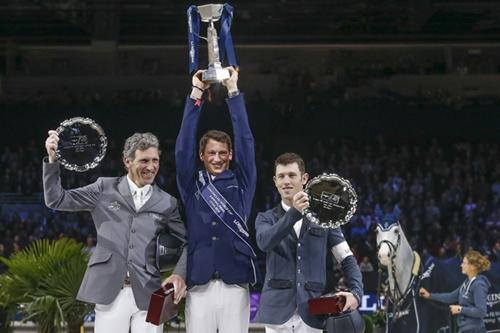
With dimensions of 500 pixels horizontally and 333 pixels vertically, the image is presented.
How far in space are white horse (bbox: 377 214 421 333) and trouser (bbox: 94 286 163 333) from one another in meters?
5.32

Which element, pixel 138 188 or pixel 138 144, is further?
pixel 138 188

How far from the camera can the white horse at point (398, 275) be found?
9.74 metres

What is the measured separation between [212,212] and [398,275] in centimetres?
542

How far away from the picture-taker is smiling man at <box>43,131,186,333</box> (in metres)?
4.77

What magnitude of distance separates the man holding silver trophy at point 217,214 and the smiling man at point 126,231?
0.11 metres

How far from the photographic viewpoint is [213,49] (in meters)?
5.09

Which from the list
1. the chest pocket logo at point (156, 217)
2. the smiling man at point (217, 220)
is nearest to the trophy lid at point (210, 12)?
the smiling man at point (217, 220)

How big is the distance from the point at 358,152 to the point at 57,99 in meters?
7.19

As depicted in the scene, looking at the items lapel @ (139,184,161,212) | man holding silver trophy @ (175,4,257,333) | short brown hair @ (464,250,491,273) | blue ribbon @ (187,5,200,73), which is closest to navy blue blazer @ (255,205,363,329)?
man holding silver trophy @ (175,4,257,333)

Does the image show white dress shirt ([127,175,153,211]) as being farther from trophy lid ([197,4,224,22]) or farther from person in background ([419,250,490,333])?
person in background ([419,250,490,333])

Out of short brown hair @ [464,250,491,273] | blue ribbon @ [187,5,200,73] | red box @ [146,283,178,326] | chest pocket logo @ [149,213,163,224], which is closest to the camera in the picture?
red box @ [146,283,178,326]

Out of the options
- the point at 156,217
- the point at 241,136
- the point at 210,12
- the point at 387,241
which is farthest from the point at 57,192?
the point at 387,241

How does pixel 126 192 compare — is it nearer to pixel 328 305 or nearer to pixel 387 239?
pixel 328 305

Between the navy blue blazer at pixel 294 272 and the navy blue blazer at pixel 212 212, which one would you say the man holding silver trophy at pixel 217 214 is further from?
the navy blue blazer at pixel 294 272
